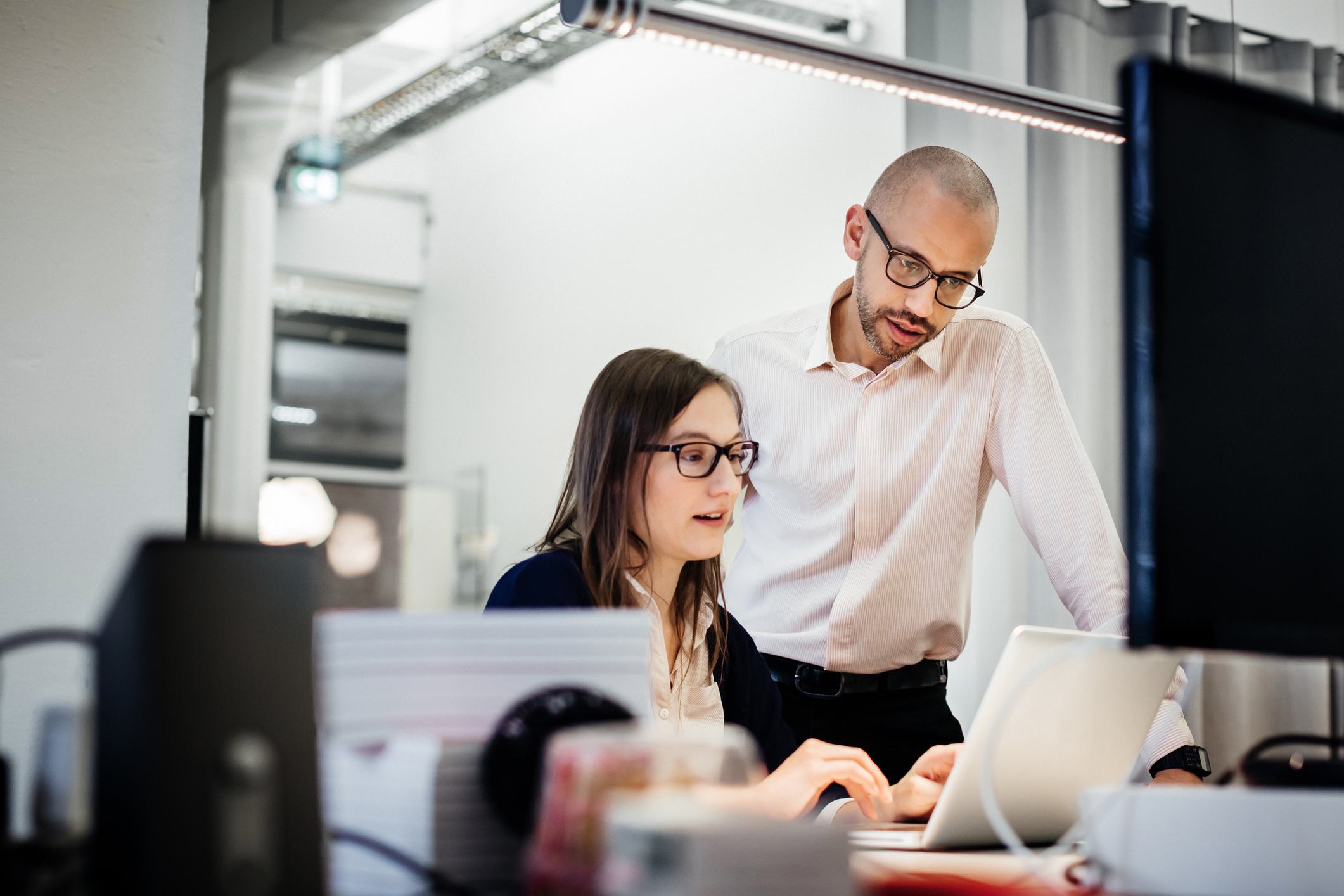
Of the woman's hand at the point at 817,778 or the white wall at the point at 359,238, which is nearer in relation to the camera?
the woman's hand at the point at 817,778

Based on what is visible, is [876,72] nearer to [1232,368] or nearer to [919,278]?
[919,278]

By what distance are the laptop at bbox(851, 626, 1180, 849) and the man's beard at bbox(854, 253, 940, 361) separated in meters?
0.93

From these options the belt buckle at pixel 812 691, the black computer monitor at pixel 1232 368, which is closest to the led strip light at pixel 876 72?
the black computer monitor at pixel 1232 368

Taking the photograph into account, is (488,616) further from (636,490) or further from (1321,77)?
(1321,77)

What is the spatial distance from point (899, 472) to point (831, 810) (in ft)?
2.88

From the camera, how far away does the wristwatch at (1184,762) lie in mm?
1468

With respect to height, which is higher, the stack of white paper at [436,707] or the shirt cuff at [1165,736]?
the stack of white paper at [436,707]

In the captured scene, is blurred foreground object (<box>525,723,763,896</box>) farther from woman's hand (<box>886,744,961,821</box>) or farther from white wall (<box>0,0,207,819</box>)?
white wall (<box>0,0,207,819</box>)

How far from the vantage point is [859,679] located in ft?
6.88

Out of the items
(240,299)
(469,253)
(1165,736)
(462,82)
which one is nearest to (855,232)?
(1165,736)

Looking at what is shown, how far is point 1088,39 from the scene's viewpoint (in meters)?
2.75

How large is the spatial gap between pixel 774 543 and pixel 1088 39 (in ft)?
4.69

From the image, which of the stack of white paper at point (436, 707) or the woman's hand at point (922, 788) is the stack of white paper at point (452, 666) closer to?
the stack of white paper at point (436, 707)

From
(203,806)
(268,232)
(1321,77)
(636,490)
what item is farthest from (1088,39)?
(268,232)
